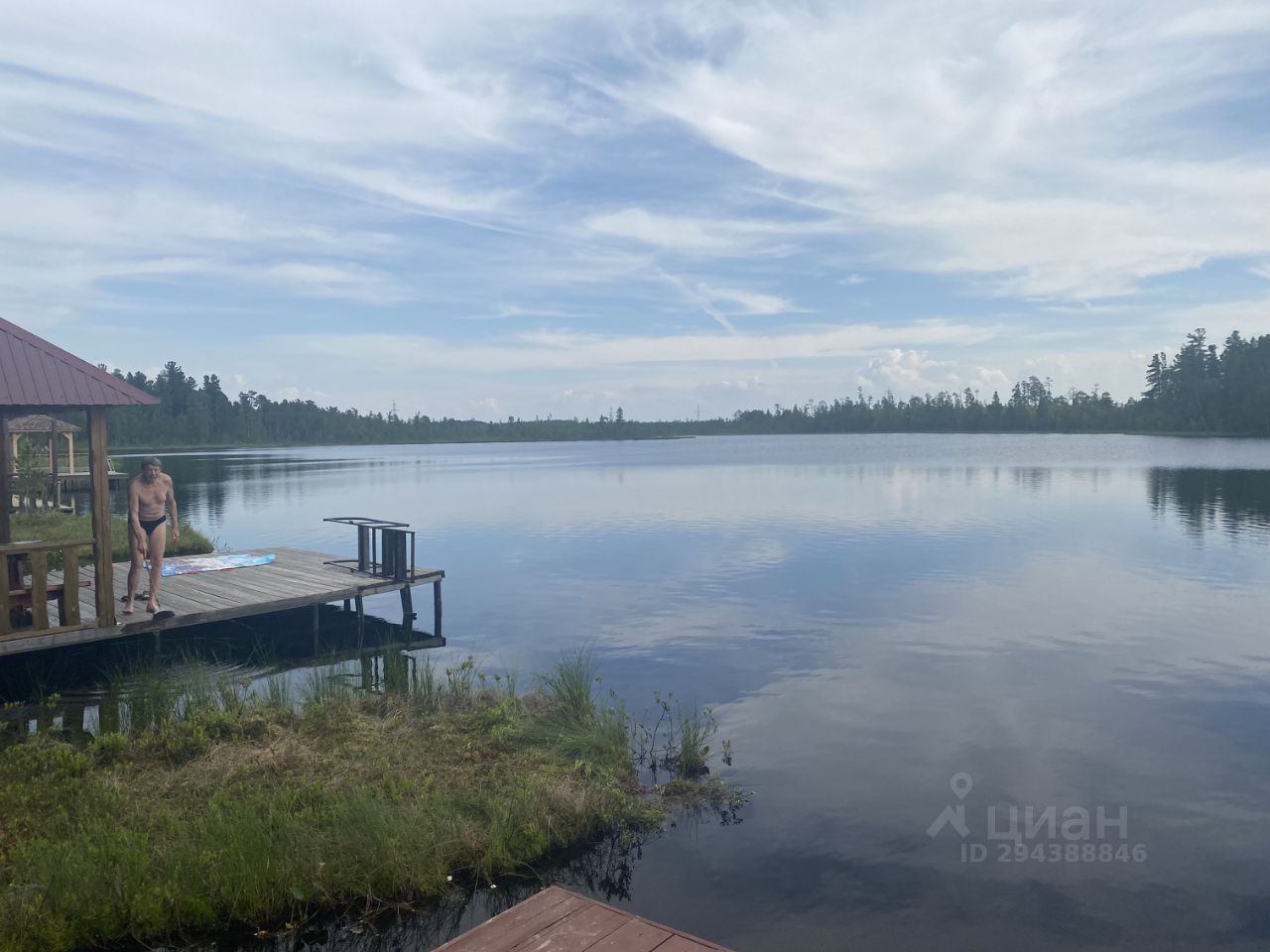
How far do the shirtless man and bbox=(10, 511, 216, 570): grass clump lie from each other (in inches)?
339

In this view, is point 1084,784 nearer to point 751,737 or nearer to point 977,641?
point 751,737

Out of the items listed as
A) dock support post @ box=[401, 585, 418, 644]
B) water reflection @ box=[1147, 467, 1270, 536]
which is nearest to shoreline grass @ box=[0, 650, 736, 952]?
dock support post @ box=[401, 585, 418, 644]

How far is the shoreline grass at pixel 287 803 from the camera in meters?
6.17

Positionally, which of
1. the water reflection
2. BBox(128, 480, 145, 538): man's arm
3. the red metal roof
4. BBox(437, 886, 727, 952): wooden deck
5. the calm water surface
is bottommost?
the calm water surface

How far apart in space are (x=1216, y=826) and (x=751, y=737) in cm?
468

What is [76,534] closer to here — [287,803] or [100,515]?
[100,515]

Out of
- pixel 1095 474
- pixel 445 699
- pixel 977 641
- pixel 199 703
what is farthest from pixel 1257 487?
pixel 199 703

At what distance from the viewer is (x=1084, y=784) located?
9219mm

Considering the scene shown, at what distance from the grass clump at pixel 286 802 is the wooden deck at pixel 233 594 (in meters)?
1.11

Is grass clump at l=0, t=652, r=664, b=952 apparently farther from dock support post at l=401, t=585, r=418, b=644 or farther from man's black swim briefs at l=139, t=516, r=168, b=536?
dock support post at l=401, t=585, r=418, b=644

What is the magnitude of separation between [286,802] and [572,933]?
3384mm

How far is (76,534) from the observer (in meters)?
23.5

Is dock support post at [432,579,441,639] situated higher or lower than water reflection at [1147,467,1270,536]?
lower

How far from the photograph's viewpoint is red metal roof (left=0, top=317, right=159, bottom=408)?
32.6 feet
